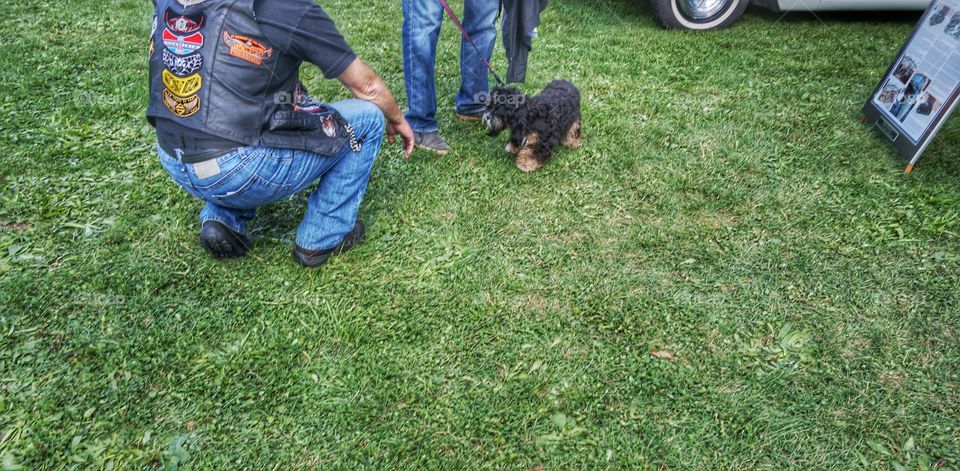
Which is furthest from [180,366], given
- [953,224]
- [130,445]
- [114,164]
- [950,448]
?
[953,224]

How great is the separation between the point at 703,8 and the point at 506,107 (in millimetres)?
3848

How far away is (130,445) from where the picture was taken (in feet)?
7.28

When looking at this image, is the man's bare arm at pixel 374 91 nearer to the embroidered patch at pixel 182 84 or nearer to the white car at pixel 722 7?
the embroidered patch at pixel 182 84

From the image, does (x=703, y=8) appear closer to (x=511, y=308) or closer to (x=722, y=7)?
(x=722, y=7)

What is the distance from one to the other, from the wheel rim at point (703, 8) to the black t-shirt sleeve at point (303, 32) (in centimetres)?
512

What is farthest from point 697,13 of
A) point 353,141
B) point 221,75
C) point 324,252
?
point 221,75

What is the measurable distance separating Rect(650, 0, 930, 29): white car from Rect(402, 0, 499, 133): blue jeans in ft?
10.00

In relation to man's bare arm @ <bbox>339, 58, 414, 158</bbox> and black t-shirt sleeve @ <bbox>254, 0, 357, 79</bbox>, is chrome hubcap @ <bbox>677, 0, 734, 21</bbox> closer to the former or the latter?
man's bare arm @ <bbox>339, 58, 414, 158</bbox>

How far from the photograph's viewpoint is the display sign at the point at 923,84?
352 centimetres

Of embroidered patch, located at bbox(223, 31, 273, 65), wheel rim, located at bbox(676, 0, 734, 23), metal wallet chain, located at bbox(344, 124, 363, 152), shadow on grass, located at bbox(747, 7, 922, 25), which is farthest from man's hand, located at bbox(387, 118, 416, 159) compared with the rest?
shadow on grass, located at bbox(747, 7, 922, 25)

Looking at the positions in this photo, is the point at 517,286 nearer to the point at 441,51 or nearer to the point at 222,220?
the point at 222,220

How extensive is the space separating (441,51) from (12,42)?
4425 millimetres

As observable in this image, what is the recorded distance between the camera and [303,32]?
85.6 inches

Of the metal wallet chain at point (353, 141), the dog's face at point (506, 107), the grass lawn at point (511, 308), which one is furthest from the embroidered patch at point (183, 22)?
the dog's face at point (506, 107)
